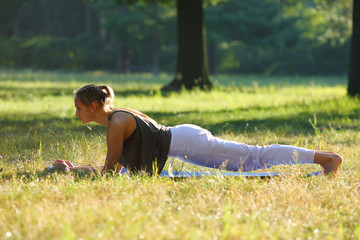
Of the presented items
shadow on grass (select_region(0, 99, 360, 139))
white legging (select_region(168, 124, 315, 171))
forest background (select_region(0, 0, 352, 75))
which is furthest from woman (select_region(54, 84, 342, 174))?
forest background (select_region(0, 0, 352, 75))

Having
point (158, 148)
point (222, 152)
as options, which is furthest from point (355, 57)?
point (158, 148)

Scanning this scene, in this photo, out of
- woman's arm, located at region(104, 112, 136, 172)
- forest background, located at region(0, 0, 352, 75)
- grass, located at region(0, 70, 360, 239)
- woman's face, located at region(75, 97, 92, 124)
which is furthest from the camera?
forest background, located at region(0, 0, 352, 75)

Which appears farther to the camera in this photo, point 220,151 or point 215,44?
point 215,44

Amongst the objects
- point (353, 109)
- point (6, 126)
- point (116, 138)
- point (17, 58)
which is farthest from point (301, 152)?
point (17, 58)

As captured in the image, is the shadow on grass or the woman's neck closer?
the woman's neck

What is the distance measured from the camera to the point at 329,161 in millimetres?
4344

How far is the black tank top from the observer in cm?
434

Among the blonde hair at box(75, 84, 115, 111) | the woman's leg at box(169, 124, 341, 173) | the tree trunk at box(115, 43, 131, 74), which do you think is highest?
the blonde hair at box(75, 84, 115, 111)

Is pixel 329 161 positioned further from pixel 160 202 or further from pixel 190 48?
pixel 190 48

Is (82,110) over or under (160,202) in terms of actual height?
over

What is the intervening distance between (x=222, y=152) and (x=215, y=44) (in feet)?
106

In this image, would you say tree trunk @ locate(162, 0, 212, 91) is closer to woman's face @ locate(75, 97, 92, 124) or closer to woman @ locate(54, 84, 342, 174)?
woman @ locate(54, 84, 342, 174)

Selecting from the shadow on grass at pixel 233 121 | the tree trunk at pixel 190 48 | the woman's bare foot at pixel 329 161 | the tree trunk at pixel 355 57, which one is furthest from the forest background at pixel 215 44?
the woman's bare foot at pixel 329 161

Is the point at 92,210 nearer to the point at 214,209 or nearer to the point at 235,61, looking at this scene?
the point at 214,209
